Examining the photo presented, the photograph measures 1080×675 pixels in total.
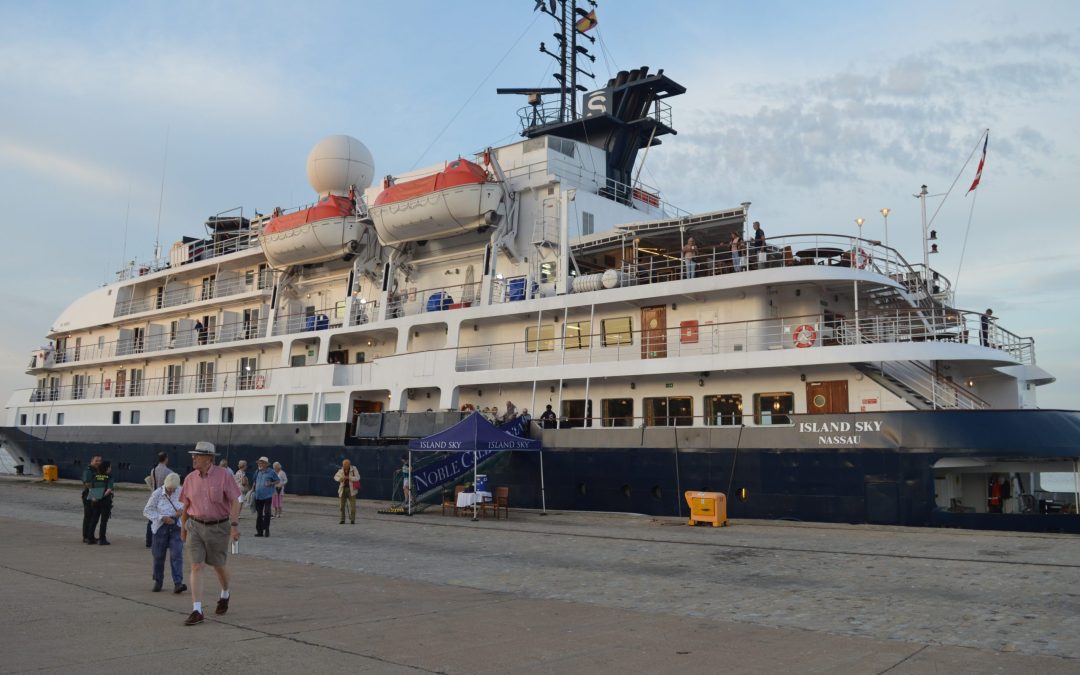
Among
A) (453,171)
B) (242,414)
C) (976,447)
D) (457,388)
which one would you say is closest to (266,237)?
(242,414)

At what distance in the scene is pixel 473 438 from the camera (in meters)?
19.9

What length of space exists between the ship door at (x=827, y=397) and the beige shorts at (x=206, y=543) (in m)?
13.7

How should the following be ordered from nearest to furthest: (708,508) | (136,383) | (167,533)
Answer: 1. (167,533)
2. (708,508)
3. (136,383)

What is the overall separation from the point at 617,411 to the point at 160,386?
846 inches

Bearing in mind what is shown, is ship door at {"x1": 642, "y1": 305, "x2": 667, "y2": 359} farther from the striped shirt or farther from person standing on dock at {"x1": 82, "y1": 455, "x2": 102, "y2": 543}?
the striped shirt

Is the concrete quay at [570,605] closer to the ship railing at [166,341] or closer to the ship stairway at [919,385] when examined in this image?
the ship stairway at [919,385]

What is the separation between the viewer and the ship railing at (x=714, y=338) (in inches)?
746

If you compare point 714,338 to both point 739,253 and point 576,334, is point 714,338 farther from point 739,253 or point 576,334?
point 576,334

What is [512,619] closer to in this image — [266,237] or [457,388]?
[457,388]

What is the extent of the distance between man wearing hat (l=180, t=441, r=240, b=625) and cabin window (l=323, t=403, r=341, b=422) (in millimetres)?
19070

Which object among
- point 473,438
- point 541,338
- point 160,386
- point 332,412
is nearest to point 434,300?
point 541,338

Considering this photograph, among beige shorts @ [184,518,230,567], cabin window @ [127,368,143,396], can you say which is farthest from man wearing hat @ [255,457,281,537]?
cabin window @ [127,368,143,396]

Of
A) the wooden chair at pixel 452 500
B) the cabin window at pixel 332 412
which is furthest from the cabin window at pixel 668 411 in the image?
the cabin window at pixel 332 412

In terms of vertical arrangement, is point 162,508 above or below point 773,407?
below
